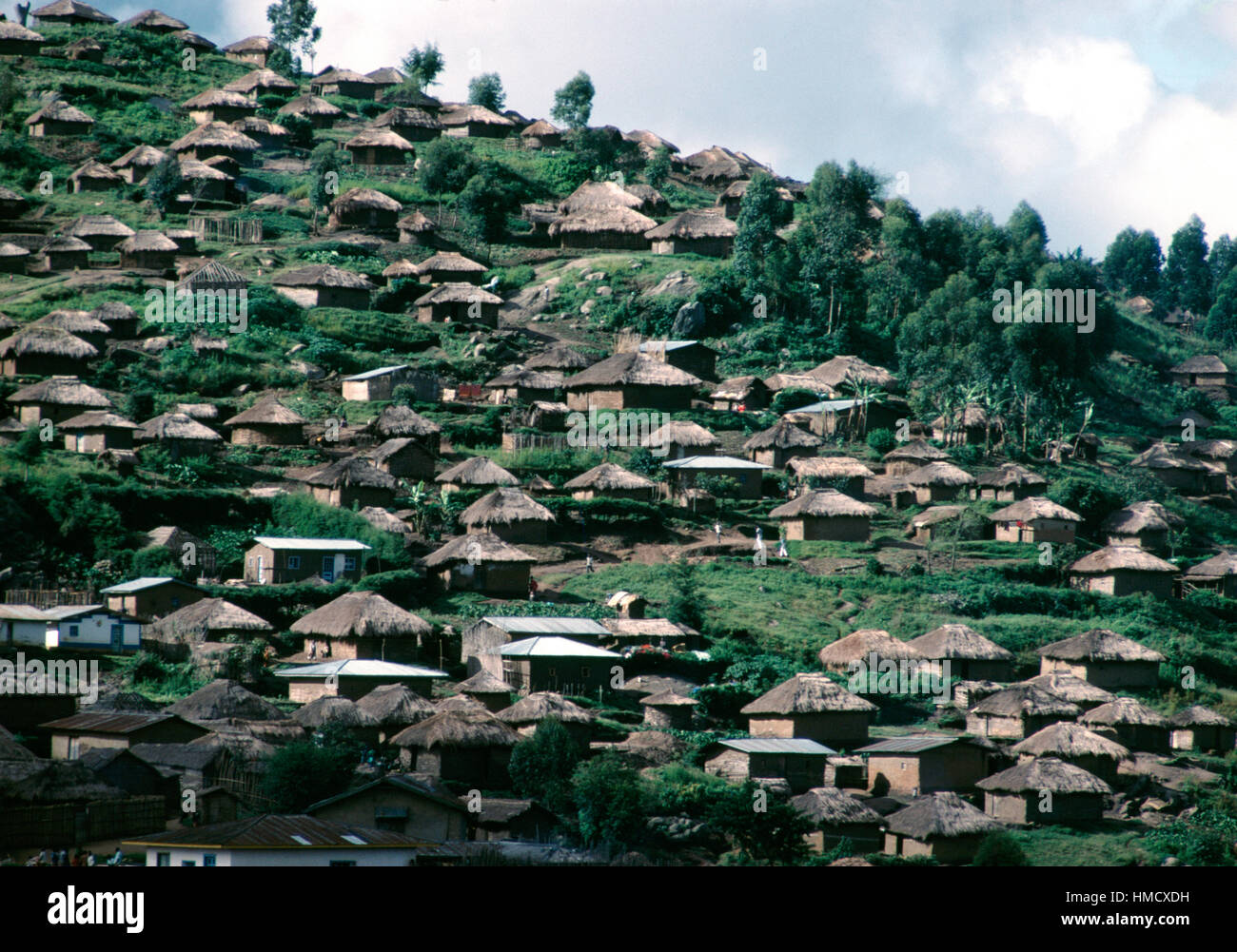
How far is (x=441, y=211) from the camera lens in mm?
83562

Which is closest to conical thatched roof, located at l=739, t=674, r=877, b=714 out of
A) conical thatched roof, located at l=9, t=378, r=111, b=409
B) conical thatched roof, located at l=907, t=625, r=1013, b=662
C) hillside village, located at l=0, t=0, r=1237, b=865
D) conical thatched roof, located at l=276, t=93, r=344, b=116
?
hillside village, located at l=0, t=0, r=1237, b=865

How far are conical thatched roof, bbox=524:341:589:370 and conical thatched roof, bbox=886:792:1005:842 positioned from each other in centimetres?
3311

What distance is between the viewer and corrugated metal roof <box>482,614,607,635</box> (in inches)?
1812

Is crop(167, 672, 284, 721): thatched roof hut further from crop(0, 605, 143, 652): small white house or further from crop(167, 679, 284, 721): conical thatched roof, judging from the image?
crop(0, 605, 143, 652): small white house

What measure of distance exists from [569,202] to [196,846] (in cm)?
6115

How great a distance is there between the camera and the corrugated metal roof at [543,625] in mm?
46031

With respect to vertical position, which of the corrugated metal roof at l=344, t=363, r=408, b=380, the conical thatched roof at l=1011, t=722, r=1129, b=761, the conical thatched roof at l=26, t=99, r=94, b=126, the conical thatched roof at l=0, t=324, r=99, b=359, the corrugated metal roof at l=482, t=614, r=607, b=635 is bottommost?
the conical thatched roof at l=1011, t=722, r=1129, b=761

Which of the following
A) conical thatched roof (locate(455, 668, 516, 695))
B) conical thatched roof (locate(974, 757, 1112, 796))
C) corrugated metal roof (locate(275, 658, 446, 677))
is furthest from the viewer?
conical thatched roof (locate(455, 668, 516, 695))

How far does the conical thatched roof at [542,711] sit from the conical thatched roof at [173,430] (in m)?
20.4

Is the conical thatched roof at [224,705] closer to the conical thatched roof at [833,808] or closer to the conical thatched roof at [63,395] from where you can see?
the conical thatched roof at [833,808]

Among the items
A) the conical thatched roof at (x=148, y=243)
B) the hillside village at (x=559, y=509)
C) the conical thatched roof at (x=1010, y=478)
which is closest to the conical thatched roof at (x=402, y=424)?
the hillside village at (x=559, y=509)

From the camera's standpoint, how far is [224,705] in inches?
1529

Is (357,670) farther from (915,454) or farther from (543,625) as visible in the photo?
(915,454)
